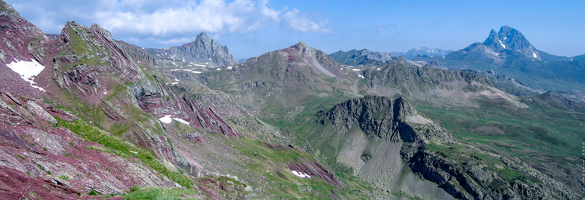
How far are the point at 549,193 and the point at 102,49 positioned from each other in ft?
809

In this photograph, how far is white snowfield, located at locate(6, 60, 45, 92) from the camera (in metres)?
85.2

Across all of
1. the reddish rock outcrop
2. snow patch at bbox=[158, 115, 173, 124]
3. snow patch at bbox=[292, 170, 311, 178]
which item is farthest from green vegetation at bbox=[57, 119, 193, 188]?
the reddish rock outcrop

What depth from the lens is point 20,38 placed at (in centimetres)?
10012

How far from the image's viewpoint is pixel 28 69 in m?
89.1

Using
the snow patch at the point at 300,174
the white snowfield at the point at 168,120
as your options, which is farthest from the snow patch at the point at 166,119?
the snow patch at the point at 300,174

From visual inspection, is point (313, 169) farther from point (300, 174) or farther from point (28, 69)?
point (28, 69)

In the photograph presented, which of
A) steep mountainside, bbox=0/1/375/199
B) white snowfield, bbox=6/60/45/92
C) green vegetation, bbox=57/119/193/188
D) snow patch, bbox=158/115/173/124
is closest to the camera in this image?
steep mountainside, bbox=0/1/375/199

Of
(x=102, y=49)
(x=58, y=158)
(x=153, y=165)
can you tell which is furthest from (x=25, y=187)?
(x=102, y=49)

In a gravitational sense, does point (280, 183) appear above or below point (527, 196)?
above

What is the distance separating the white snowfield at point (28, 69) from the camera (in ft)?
280

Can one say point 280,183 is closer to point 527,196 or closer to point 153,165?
point 153,165

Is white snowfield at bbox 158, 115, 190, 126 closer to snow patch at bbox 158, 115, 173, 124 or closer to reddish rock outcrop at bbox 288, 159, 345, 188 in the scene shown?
snow patch at bbox 158, 115, 173, 124

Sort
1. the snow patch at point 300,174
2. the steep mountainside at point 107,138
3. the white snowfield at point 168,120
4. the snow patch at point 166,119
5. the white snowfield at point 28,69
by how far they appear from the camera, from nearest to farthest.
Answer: the steep mountainside at point 107,138
the white snowfield at point 28,69
the snow patch at point 166,119
the white snowfield at point 168,120
the snow patch at point 300,174

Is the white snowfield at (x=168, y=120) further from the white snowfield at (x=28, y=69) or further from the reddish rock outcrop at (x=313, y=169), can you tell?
the reddish rock outcrop at (x=313, y=169)
